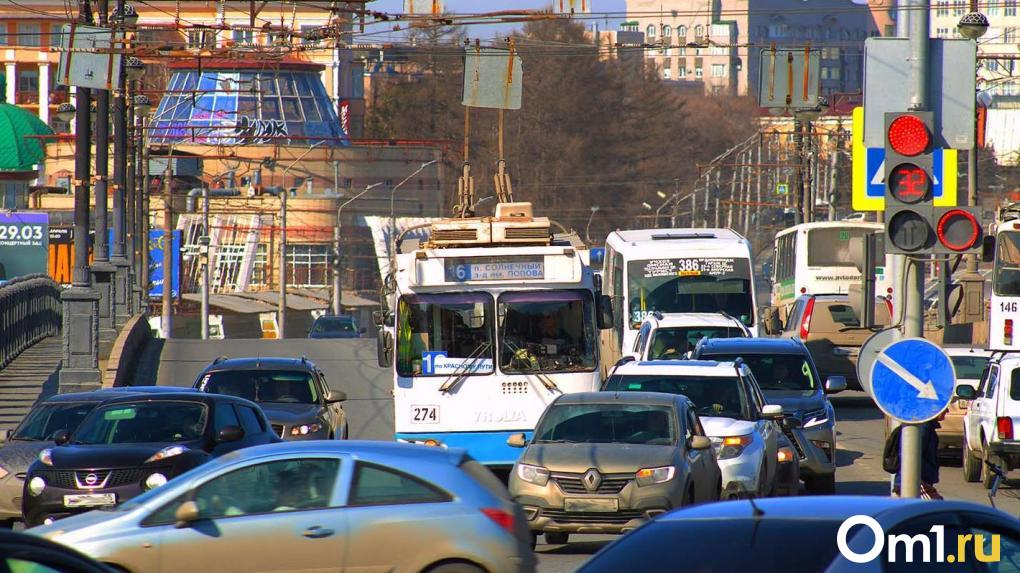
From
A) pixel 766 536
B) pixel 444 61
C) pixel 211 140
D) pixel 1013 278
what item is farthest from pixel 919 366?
pixel 444 61

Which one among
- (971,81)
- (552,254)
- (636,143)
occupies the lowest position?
(552,254)

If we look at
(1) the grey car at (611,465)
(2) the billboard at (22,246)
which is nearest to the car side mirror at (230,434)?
(1) the grey car at (611,465)

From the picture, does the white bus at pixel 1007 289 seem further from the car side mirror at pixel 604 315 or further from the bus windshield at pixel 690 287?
the car side mirror at pixel 604 315

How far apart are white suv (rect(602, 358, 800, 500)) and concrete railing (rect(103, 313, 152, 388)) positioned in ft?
45.2

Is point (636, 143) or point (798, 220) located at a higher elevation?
point (636, 143)

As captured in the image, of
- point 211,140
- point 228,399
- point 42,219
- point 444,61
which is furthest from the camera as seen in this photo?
point 444,61

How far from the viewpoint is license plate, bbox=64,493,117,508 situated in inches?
534

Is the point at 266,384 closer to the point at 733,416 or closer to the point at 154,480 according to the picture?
the point at 733,416

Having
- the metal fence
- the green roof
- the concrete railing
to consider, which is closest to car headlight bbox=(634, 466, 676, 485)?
the concrete railing

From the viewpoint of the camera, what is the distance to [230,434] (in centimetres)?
1482

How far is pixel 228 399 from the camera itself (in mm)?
15656

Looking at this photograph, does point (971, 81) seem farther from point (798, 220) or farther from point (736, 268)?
point (798, 220)

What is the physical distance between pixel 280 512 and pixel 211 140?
8549 cm

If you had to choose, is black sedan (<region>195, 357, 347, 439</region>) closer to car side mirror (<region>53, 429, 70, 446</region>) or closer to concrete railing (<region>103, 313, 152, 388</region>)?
car side mirror (<region>53, 429, 70, 446</region>)
